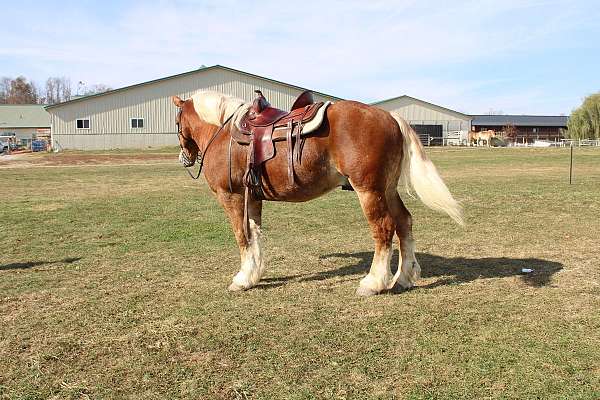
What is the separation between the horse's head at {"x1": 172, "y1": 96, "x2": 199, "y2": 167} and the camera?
679 centimetres

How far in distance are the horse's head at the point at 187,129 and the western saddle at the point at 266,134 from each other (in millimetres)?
916

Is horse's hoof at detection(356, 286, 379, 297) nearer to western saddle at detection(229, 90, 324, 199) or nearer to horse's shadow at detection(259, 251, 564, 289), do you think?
horse's shadow at detection(259, 251, 564, 289)

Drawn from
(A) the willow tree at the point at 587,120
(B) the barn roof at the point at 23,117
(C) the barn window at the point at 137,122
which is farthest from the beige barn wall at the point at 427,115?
(B) the barn roof at the point at 23,117

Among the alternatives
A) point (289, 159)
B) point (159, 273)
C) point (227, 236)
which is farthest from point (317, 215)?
point (289, 159)

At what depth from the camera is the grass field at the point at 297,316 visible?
3.84m

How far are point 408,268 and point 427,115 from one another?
→ 234 ft

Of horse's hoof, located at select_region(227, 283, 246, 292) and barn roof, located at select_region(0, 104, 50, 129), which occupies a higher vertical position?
barn roof, located at select_region(0, 104, 50, 129)

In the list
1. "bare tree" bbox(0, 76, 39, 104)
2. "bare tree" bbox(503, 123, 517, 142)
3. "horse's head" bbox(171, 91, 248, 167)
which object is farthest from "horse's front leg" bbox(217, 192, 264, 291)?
"bare tree" bbox(0, 76, 39, 104)

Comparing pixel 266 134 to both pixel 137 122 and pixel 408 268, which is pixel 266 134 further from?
pixel 137 122

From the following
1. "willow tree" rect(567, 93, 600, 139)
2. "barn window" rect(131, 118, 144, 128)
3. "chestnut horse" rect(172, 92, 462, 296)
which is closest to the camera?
"chestnut horse" rect(172, 92, 462, 296)

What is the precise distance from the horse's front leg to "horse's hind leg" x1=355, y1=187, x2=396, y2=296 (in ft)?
4.13

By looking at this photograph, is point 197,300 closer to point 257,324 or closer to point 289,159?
point 257,324

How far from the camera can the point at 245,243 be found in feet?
21.1

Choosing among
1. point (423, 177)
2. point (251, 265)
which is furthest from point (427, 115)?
point (251, 265)
